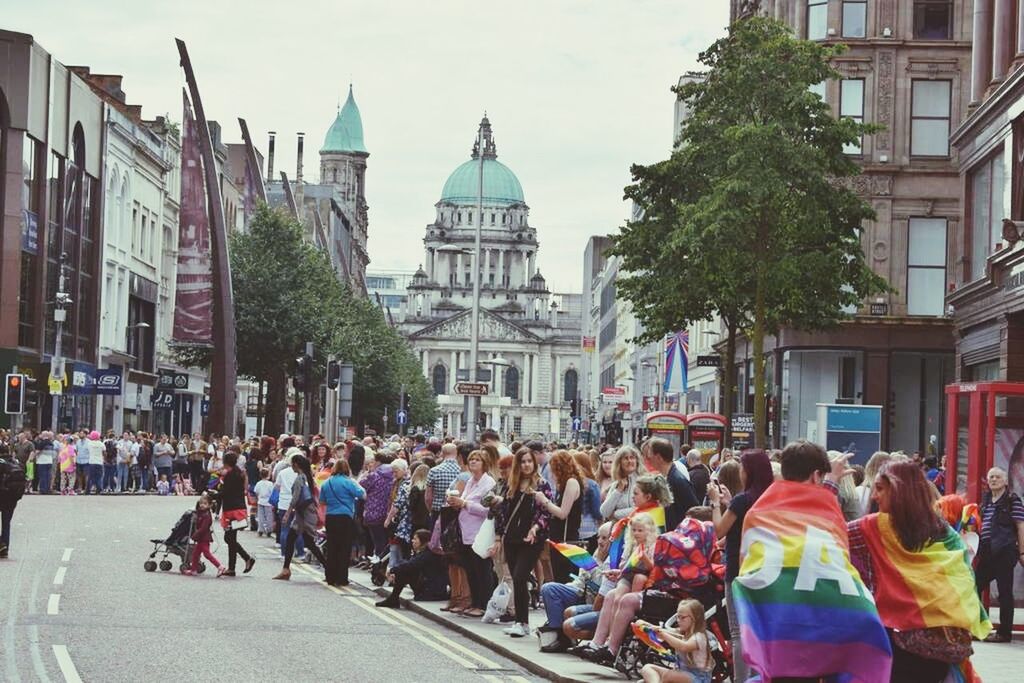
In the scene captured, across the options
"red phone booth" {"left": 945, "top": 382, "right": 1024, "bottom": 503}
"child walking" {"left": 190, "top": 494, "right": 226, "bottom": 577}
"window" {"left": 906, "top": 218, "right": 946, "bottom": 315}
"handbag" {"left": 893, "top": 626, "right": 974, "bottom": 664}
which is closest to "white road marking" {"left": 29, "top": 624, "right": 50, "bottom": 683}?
"handbag" {"left": 893, "top": 626, "right": 974, "bottom": 664}

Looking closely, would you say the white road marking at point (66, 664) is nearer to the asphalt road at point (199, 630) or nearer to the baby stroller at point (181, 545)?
the asphalt road at point (199, 630)

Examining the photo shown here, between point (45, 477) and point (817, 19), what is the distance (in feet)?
74.1

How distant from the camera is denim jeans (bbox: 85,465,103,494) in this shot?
48875 millimetres

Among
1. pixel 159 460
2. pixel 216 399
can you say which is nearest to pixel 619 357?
pixel 159 460

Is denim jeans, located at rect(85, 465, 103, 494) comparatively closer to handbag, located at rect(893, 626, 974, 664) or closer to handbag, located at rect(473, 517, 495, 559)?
handbag, located at rect(473, 517, 495, 559)

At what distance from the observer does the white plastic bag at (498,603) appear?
61.1ft

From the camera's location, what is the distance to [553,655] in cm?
1581

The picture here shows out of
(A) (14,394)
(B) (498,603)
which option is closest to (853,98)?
(A) (14,394)

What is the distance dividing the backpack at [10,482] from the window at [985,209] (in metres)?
15.0

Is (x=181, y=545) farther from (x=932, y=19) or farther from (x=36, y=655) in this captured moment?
(x=932, y=19)

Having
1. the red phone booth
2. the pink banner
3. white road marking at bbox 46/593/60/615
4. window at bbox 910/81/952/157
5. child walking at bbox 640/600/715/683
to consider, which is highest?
window at bbox 910/81/952/157

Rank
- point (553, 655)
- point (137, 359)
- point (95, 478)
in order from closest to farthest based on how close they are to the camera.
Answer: point (553, 655), point (95, 478), point (137, 359)

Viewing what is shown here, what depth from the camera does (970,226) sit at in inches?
1298

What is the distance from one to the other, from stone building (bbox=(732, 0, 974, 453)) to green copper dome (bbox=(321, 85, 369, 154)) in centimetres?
13380
